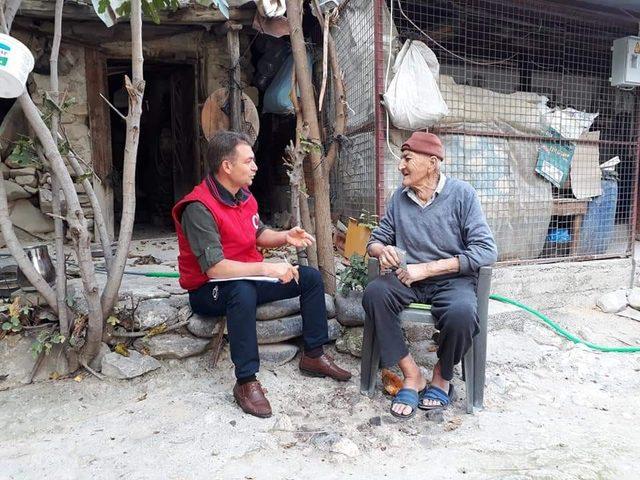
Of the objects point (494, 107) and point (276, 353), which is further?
point (494, 107)

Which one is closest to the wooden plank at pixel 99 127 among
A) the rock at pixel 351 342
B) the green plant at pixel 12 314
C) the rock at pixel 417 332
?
the green plant at pixel 12 314

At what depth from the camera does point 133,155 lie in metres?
2.62

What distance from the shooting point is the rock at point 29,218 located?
504cm

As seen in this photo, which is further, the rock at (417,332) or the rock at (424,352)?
the rock at (417,332)

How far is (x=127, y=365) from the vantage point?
2.70 meters

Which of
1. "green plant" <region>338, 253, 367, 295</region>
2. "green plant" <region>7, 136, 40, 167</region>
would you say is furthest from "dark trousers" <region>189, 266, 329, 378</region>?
"green plant" <region>7, 136, 40, 167</region>

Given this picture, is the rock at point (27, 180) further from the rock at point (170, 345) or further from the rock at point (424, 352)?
the rock at point (424, 352)

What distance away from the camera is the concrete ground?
202 cm

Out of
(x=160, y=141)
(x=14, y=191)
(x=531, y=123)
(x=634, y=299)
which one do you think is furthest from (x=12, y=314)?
(x=160, y=141)

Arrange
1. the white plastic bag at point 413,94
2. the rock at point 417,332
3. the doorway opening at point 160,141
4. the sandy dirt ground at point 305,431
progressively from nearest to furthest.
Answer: the sandy dirt ground at point 305,431 → the rock at point 417,332 → the white plastic bag at point 413,94 → the doorway opening at point 160,141

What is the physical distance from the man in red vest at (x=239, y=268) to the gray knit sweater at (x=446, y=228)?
1.88 feet

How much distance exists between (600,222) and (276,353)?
349 centimetres

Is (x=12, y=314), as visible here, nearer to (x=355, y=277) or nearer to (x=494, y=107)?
(x=355, y=277)

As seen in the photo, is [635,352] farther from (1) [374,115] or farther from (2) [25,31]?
(2) [25,31]
